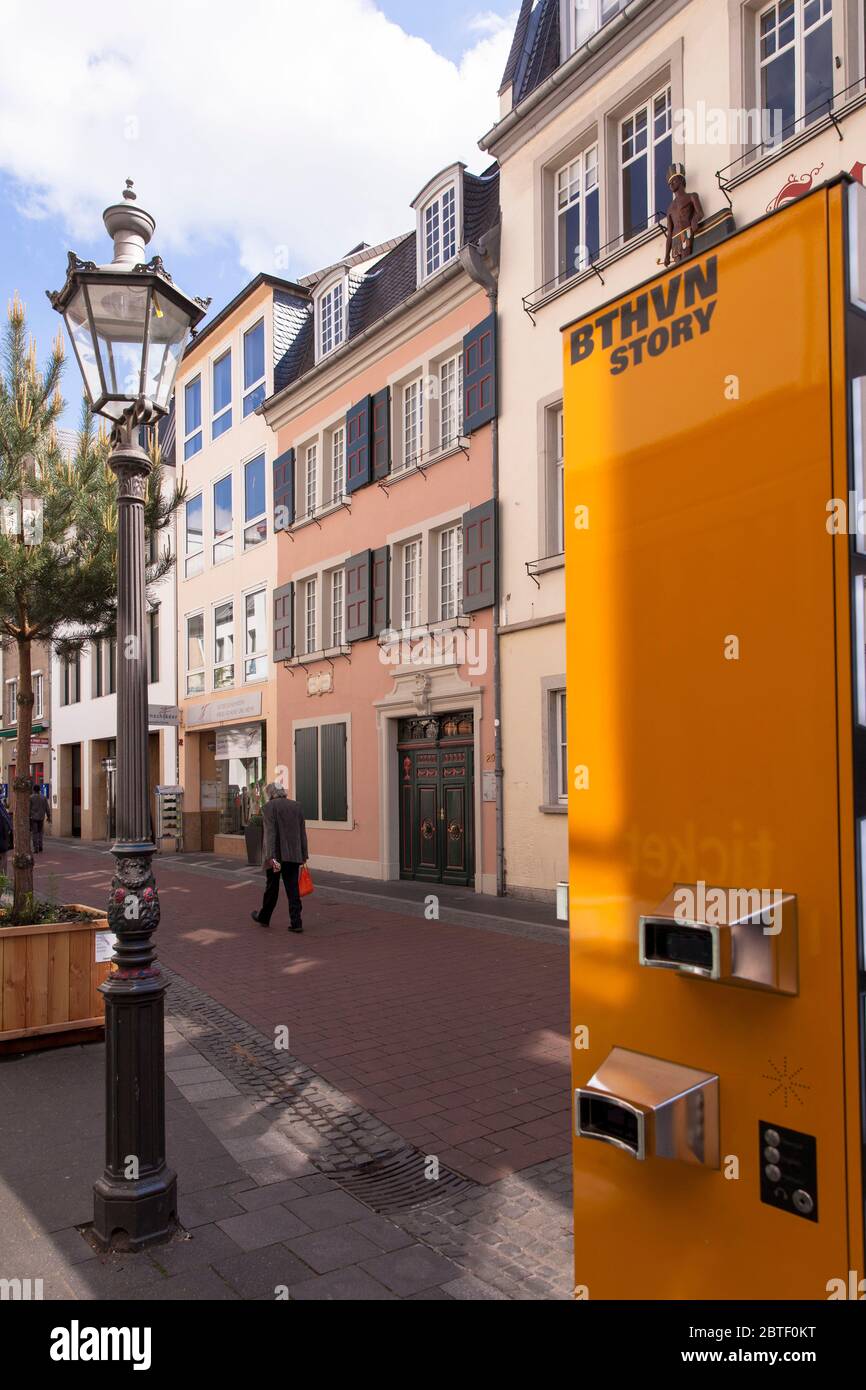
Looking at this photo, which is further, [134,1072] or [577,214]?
[577,214]

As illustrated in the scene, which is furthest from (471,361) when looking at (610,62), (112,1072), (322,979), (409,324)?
(112,1072)

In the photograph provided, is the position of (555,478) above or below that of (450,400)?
below

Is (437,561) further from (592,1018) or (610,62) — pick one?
(592,1018)

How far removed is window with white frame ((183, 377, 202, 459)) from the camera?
83.3ft

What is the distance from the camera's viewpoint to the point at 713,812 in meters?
2.13

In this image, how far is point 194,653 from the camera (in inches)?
997

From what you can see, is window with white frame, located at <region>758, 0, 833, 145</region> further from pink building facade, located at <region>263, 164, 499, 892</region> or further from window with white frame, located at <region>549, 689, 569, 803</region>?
window with white frame, located at <region>549, 689, 569, 803</region>

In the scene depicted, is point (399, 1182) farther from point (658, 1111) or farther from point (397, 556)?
point (397, 556)

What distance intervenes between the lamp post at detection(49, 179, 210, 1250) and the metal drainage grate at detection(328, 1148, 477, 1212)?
834 millimetres

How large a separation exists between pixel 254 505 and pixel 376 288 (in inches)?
232

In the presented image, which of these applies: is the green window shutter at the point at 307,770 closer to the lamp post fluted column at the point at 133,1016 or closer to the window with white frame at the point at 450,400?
the window with white frame at the point at 450,400

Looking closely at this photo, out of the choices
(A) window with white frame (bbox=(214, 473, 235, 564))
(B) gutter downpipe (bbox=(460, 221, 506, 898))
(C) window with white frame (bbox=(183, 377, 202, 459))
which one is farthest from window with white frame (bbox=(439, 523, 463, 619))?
(C) window with white frame (bbox=(183, 377, 202, 459))

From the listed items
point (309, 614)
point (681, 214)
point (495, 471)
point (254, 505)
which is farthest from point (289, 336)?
point (681, 214)

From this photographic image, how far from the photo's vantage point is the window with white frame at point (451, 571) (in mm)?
15297
